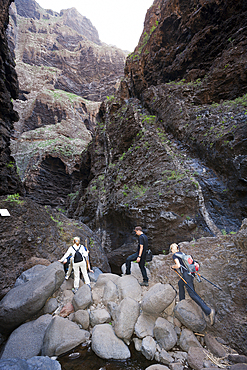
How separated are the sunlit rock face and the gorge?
4274 mm

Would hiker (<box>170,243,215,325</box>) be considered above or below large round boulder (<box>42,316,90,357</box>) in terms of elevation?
above

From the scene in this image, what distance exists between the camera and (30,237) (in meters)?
6.04

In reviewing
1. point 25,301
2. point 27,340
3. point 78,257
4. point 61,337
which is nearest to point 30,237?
point 78,257

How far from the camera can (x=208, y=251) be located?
430 centimetres

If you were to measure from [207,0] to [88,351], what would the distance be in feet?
60.0

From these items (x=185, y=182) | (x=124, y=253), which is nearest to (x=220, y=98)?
(x=185, y=182)

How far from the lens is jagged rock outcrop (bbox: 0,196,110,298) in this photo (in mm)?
5070

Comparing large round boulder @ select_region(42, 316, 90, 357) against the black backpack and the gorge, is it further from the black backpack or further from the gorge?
the gorge

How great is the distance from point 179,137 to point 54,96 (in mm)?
33090

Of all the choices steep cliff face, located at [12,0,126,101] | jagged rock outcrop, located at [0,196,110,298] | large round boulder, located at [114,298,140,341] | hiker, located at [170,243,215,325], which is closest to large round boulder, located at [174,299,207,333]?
hiker, located at [170,243,215,325]

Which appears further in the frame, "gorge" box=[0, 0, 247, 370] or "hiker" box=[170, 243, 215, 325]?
"gorge" box=[0, 0, 247, 370]

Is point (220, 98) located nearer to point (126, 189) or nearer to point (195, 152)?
point (195, 152)

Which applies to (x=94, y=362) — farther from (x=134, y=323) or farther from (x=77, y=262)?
(x=77, y=262)

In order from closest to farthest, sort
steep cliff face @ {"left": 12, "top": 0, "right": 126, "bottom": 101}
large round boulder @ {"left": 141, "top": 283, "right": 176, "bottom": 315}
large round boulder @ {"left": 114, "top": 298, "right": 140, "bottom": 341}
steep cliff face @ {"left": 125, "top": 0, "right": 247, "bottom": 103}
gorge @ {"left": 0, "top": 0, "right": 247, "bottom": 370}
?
large round boulder @ {"left": 114, "top": 298, "right": 140, "bottom": 341}, large round boulder @ {"left": 141, "top": 283, "right": 176, "bottom": 315}, gorge @ {"left": 0, "top": 0, "right": 247, "bottom": 370}, steep cliff face @ {"left": 125, "top": 0, "right": 247, "bottom": 103}, steep cliff face @ {"left": 12, "top": 0, "right": 126, "bottom": 101}
